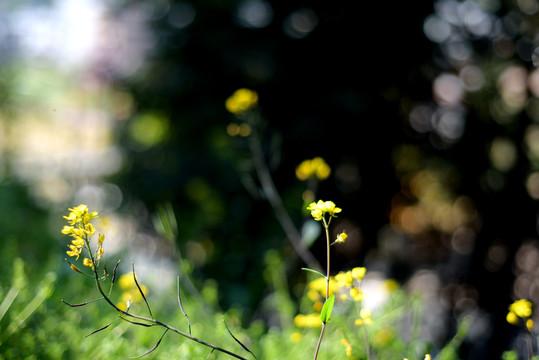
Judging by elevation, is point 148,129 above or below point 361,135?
below

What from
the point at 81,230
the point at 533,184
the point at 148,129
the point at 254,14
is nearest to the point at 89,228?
the point at 81,230

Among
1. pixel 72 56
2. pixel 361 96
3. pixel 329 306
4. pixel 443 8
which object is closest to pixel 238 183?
pixel 361 96

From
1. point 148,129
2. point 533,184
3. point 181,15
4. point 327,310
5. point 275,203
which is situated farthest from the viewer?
point 148,129

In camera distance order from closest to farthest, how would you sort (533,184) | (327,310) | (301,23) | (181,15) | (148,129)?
(327,310)
(533,184)
(301,23)
(181,15)
(148,129)

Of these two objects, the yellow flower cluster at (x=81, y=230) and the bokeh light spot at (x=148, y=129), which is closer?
the yellow flower cluster at (x=81, y=230)

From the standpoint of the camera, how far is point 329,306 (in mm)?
814

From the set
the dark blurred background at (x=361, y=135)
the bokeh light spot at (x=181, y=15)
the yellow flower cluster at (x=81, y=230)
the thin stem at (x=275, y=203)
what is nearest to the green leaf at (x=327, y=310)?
the yellow flower cluster at (x=81, y=230)

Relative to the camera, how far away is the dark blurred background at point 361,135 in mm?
2543

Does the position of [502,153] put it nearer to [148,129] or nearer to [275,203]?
[275,203]

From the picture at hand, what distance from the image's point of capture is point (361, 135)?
8.68ft

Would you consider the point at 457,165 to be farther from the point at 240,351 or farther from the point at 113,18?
the point at 113,18

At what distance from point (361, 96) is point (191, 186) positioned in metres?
1.13

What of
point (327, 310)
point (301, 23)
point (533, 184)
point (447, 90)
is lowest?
point (533, 184)

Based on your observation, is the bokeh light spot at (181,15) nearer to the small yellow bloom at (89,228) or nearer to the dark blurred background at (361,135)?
the dark blurred background at (361,135)
